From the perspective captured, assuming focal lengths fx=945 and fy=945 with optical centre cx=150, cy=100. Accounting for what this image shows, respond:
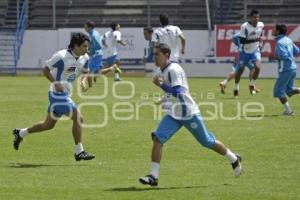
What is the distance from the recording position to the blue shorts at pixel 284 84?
70.1ft

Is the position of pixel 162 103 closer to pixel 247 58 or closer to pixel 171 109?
pixel 171 109

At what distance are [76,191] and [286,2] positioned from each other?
122ft

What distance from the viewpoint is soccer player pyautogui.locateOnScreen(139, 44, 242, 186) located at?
1180 centimetres

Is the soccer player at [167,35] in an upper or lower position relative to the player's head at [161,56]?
lower

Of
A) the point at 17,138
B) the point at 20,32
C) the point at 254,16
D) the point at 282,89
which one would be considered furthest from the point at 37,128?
the point at 20,32

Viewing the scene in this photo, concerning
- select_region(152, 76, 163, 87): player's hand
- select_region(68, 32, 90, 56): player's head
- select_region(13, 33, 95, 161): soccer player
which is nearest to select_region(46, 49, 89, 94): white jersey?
select_region(13, 33, 95, 161): soccer player

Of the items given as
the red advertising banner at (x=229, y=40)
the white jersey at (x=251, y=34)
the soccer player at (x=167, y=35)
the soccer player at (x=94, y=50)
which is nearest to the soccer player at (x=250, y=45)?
the white jersey at (x=251, y=34)

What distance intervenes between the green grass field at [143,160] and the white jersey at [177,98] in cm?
91

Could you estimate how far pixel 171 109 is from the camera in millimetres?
11930

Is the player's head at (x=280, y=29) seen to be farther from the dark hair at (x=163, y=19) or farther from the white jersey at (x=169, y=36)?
the dark hair at (x=163, y=19)

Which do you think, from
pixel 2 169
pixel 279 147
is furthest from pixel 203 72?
pixel 2 169

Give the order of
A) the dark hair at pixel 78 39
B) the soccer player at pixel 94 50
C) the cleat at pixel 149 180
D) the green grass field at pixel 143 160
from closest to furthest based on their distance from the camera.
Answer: the green grass field at pixel 143 160 → the cleat at pixel 149 180 → the dark hair at pixel 78 39 → the soccer player at pixel 94 50

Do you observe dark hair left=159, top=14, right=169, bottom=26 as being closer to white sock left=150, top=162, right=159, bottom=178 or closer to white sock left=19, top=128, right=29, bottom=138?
white sock left=19, top=128, right=29, bottom=138

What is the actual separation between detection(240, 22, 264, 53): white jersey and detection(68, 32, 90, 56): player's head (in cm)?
1305
